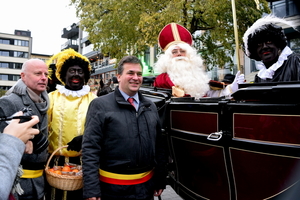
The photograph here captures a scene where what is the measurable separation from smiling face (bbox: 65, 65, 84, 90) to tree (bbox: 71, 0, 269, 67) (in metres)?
5.04

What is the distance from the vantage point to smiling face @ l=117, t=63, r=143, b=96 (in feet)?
7.63

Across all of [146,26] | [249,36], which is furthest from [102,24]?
[249,36]

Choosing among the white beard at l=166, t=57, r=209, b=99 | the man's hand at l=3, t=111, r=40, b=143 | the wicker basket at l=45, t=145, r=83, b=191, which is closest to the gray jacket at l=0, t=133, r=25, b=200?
the man's hand at l=3, t=111, r=40, b=143

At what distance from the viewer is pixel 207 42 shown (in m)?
9.18

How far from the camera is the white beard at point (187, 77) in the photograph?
12.3ft

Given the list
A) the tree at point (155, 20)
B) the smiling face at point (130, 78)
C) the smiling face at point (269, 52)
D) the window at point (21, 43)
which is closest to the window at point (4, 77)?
the window at point (21, 43)

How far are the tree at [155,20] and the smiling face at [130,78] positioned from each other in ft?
18.0

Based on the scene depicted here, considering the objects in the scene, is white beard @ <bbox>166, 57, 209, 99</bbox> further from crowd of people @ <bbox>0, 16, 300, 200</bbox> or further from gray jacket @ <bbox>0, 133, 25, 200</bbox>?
gray jacket @ <bbox>0, 133, 25, 200</bbox>

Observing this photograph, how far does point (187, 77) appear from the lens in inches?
149

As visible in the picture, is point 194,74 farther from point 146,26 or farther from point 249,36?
point 146,26

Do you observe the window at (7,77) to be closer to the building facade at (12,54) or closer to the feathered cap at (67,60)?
the building facade at (12,54)

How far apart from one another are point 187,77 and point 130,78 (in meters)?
1.65

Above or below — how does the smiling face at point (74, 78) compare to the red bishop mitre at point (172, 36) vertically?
below

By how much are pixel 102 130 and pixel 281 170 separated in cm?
143
